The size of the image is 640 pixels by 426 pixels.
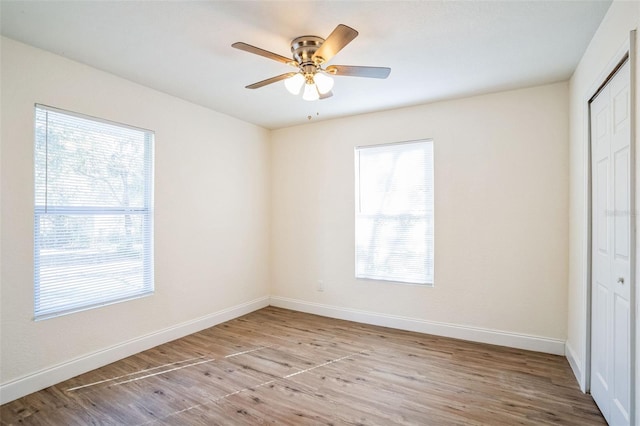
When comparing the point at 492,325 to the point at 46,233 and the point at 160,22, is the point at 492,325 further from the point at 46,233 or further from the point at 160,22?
the point at 46,233

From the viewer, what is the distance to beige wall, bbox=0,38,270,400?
2.35 meters

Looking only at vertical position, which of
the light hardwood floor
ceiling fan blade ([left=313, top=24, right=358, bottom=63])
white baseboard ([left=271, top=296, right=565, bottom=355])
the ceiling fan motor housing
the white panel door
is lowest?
the light hardwood floor

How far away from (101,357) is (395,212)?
3345 mm

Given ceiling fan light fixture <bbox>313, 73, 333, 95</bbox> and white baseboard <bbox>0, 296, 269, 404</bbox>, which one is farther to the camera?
white baseboard <bbox>0, 296, 269, 404</bbox>

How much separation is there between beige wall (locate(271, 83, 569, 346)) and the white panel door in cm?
78

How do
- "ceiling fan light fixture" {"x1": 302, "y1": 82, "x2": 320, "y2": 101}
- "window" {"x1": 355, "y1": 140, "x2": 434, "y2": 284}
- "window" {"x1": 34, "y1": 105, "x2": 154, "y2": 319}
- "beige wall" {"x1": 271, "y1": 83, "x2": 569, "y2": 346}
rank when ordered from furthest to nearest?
"window" {"x1": 355, "y1": 140, "x2": 434, "y2": 284} < "beige wall" {"x1": 271, "y1": 83, "x2": 569, "y2": 346} < "window" {"x1": 34, "y1": 105, "x2": 154, "y2": 319} < "ceiling fan light fixture" {"x1": 302, "y1": 82, "x2": 320, "y2": 101}

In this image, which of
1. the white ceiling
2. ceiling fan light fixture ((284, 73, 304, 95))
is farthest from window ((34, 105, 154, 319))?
ceiling fan light fixture ((284, 73, 304, 95))

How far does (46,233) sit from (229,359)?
6.15 ft

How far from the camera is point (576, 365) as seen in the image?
2654 millimetres

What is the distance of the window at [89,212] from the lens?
253cm

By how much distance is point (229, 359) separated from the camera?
3.04 metres

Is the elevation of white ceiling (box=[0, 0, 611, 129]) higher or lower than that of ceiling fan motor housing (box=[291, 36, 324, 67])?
higher

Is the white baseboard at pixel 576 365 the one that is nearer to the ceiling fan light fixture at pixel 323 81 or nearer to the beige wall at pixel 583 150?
the beige wall at pixel 583 150

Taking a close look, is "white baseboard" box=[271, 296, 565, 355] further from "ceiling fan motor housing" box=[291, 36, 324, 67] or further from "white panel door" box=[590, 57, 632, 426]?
"ceiling fan motor housing" box=[291, 36, 324, 67]
